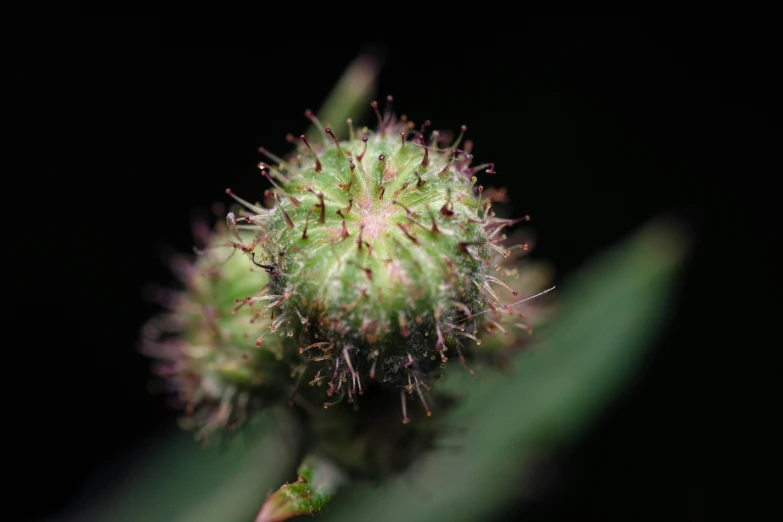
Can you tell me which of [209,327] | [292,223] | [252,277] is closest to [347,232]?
[292,223]

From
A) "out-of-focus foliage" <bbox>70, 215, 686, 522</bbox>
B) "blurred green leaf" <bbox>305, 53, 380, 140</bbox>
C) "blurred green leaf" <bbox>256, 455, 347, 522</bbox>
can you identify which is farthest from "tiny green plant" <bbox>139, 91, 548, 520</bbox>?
"out-of-focus foliage" <bbox>70, 215, 686, 522</bbox>

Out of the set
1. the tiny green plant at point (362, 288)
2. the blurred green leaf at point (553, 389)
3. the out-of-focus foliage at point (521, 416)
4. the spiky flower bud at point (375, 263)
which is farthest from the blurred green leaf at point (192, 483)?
the spiky flower bud at point (375, 263)

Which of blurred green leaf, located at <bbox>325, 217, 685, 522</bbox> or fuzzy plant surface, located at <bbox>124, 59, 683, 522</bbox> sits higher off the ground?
fuzzy plant surface, located at <bbox>124, 59, 683, 522</bbox>

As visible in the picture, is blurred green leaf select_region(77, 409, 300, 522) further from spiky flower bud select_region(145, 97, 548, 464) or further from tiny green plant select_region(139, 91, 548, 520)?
spiky flower bud select_region(145, 97, 548, 464)

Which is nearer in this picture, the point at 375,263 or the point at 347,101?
the point at 375,263

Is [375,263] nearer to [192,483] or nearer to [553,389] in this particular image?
[553,389]

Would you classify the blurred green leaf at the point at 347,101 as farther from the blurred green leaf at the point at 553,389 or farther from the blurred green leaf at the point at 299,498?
the blurred green leaf at the point at 553,389

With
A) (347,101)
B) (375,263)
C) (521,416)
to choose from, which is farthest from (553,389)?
(375,263)

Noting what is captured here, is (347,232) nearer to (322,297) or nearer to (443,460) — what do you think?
(322,297)
